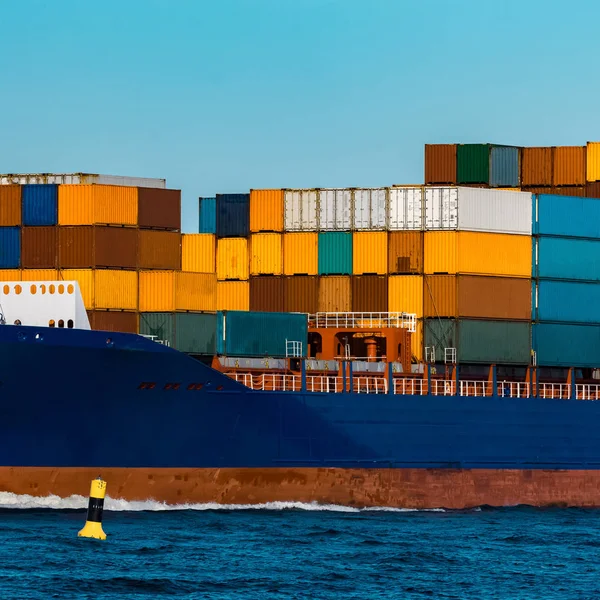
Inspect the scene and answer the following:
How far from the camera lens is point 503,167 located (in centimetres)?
5325

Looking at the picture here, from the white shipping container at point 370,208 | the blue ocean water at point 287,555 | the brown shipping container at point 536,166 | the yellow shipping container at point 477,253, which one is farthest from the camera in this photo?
the brown shipping container at point 536,166

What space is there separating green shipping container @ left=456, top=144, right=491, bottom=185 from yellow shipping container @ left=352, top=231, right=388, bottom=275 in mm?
7380

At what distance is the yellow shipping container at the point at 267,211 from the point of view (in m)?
48.2

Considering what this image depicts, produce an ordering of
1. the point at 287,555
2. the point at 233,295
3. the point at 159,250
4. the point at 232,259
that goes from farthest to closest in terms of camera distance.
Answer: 1. the point at 232,259
2. the point at 233,295
3. the point at 159,250
4. the point at 287,555

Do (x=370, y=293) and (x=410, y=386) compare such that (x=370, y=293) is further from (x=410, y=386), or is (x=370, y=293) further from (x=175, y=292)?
(x=175, y=292)

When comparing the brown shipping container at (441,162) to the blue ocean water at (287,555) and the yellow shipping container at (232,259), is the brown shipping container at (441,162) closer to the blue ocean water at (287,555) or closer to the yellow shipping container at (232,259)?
the yellow shipping container at (232,259)

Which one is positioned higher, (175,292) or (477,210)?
(477,210)

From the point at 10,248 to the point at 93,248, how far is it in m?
2.99

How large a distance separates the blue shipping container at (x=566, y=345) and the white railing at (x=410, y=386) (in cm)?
469

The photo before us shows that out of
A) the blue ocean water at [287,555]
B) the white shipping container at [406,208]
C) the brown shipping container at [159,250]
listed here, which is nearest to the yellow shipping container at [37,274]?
the brown shipping container at [159,250]

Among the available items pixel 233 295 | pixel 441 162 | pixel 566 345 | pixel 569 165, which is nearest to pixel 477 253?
pixel 566 345

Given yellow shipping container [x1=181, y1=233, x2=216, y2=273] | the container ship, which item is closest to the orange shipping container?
the container ship

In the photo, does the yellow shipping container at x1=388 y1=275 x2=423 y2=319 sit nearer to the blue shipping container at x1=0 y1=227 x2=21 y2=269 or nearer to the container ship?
the container ship

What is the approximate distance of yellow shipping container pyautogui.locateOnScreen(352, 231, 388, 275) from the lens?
47000mm
